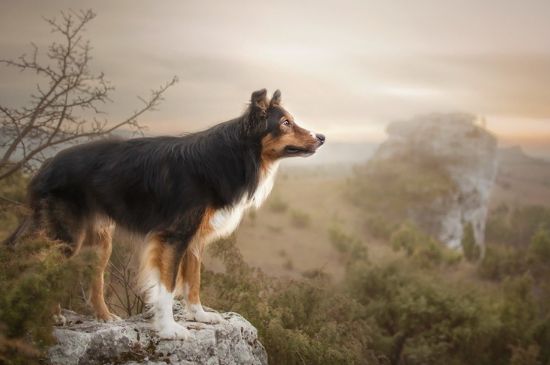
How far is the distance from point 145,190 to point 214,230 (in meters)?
0.77

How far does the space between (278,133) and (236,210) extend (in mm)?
866

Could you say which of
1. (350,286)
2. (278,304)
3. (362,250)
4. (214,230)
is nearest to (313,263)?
(362,250)

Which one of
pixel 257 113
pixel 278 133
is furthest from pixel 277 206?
pixel 257 113

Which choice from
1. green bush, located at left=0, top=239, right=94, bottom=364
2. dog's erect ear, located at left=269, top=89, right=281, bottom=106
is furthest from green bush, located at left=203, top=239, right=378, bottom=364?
green bush, located at left=0, top=239, right=94, bottom=364

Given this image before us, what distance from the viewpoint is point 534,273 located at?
89.2 feet

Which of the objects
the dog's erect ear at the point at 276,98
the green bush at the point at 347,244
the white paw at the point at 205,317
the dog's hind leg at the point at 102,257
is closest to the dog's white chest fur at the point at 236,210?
the dog's erect ear at the point at 276,98

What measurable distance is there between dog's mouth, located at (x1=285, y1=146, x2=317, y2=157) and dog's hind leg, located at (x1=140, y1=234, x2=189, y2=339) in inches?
56.9

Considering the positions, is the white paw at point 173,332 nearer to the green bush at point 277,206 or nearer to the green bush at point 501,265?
the green bush at point 501,265

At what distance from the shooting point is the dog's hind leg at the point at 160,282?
16.2 feet

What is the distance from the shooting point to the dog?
496cm

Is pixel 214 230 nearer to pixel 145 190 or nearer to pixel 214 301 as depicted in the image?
pixel 145 190

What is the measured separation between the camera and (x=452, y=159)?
4416 cm

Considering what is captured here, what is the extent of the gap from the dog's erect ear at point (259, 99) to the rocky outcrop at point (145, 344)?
2.24 meters

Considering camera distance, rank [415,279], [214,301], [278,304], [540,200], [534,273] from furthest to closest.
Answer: [540,200] < [534,273] < [415,279] < [278,304] < [214,301]
